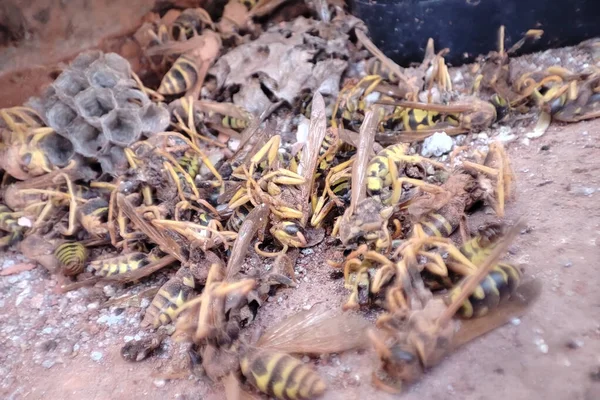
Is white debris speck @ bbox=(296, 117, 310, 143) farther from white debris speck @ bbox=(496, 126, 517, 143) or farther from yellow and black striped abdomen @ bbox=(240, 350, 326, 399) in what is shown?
yellow and black striped abdomen @ bbox=(240, 350, 326, 399)

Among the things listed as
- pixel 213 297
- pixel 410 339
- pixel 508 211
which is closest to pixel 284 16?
pixel 508 211

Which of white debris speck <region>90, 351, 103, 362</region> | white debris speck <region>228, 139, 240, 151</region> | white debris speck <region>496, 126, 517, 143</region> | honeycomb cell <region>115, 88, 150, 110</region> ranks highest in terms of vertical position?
honeycomb cell <region>115, 88, 150, 110</region>

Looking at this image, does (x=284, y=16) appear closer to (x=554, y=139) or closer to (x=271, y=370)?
(x=554, y=139)

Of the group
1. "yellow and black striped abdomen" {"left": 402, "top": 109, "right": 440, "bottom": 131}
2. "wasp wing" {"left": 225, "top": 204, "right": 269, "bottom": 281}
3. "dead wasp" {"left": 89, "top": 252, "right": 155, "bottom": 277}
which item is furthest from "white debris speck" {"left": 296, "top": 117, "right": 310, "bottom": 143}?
"dead wasp" {"left": 89, "top": 252, "right": 155, "bottom": 277}

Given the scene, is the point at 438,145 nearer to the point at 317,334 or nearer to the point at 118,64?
the point at 317,334

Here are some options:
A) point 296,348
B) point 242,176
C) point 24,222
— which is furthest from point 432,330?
point 24,222
